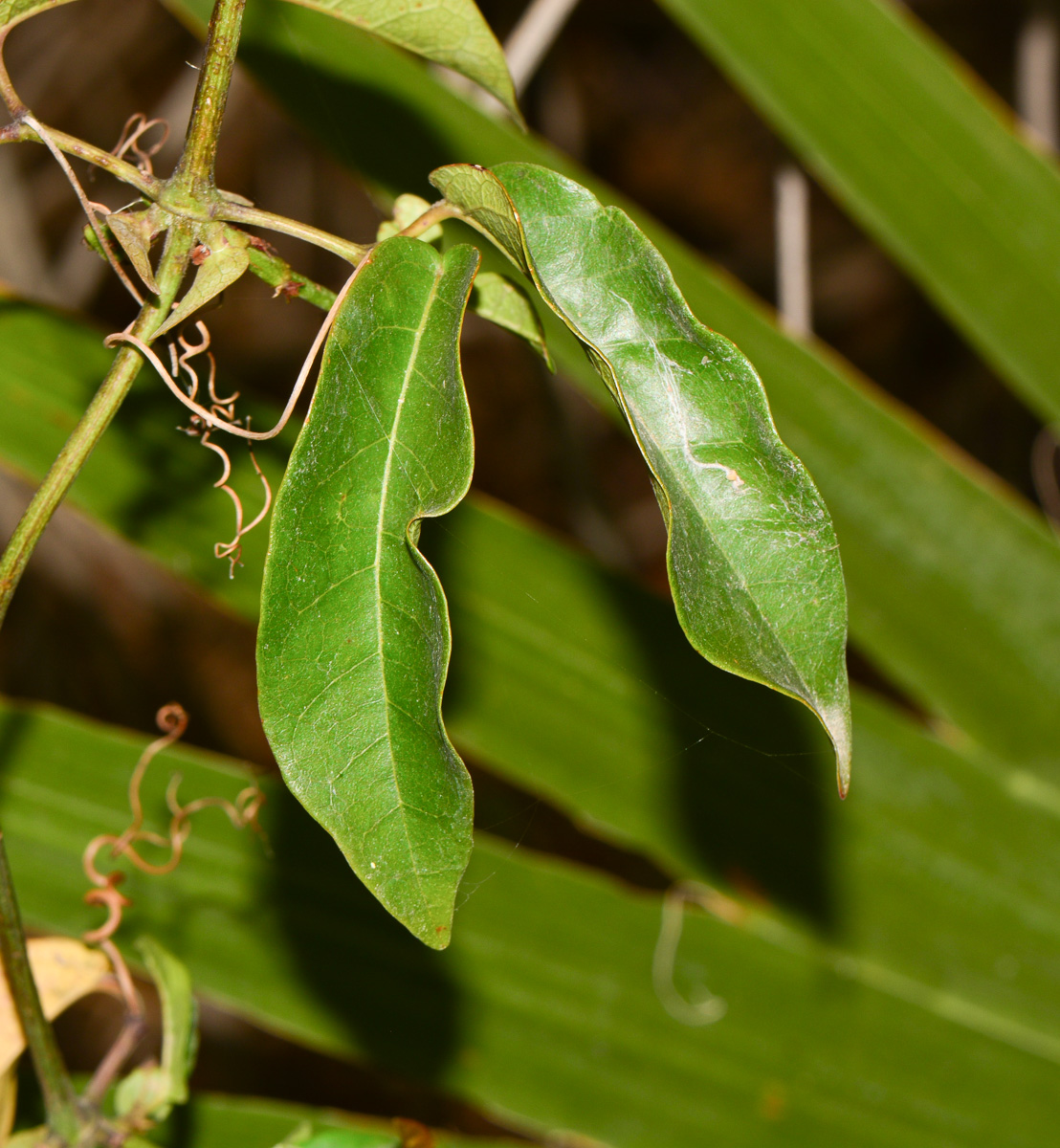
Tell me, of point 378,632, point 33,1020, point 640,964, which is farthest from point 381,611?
point 640,964

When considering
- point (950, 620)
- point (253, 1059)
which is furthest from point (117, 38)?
point (253, 1059)

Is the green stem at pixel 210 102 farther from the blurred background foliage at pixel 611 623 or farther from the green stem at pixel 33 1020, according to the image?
the blurred background foliage at pixel 611 623

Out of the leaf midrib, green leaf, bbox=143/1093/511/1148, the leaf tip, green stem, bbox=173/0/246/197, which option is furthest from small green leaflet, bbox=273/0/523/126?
green leaf, bbox=143/1093/511/1148

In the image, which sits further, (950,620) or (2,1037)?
(950,620)

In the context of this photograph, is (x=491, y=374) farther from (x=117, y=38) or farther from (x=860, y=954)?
(x=860, y=954)

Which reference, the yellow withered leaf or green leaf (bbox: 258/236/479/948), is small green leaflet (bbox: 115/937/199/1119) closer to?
the yellow withered leaf

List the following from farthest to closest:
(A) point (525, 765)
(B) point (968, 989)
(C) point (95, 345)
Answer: (B) point (968, 989)
(A) point (525, 765)
(C) point (95, 345)
